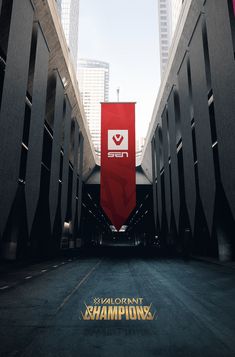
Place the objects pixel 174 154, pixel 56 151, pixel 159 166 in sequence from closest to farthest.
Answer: pixel 56 151, pixel 174 154, pixel 159 166

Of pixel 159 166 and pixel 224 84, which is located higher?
pixel 159 166

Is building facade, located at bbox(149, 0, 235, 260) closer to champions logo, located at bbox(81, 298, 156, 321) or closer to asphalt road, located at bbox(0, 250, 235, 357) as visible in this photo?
asphalt road, located at bbox(0, 250, 235, 357)

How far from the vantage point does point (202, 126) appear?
652 inches

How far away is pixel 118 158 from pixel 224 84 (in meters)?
11.5

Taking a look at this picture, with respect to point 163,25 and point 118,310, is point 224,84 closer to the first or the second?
point 118,310

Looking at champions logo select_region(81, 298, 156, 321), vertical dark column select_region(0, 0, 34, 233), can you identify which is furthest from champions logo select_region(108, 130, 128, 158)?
champions logo select_region(81, 298, 156, 321)

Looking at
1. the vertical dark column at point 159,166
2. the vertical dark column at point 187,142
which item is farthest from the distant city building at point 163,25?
the vertical dark column at point 187,142

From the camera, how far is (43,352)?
4.39 metres

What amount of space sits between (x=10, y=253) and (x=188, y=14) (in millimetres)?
22087

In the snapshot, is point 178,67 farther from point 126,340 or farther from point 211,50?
point 126,340

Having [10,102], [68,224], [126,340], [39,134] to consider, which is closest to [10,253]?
[39,134]

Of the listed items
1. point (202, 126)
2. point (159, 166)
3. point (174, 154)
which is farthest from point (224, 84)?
point (159, 166)

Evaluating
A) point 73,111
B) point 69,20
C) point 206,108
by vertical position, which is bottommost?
point 206,108

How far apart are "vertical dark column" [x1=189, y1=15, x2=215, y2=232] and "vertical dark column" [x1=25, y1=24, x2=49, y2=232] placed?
31.1 feet
